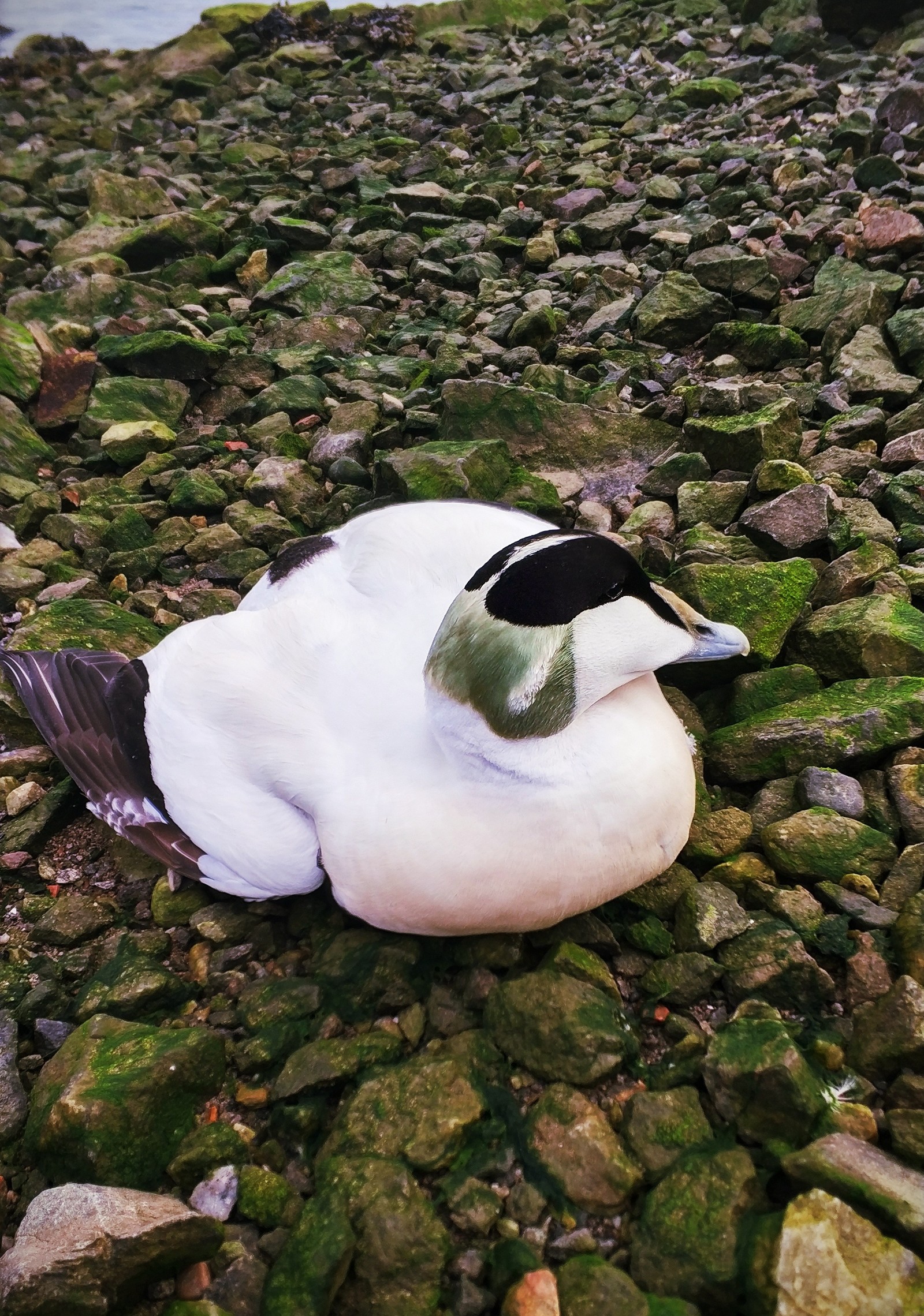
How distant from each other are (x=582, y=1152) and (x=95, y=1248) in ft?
2.49

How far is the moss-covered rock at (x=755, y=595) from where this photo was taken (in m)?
2.25

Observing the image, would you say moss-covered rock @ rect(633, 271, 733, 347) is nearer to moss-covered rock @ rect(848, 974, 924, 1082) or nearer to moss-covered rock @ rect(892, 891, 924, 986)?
moss-covered rock @ rect(892, 891, 924, 986)

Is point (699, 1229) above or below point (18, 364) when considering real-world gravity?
below

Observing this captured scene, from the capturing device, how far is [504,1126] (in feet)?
5.10

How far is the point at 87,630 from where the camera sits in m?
2.73

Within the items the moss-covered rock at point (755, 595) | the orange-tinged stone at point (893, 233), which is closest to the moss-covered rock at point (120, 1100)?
the moss-covered rock at point (755, 595)

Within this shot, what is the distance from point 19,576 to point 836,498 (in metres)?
2.76

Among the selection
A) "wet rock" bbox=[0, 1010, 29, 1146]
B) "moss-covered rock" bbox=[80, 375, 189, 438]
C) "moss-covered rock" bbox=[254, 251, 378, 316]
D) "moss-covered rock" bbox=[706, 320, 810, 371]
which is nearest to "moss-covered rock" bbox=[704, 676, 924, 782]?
"wet rock" bbox=[0, 1010, 29, 1146]

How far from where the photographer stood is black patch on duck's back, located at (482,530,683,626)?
5.06ft

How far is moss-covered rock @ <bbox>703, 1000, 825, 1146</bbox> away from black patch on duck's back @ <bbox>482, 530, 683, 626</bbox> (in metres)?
0.78

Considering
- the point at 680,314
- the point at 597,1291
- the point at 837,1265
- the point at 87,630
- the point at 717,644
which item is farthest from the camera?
the point at 680,314

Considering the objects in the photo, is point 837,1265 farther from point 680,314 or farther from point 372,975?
point 680,314

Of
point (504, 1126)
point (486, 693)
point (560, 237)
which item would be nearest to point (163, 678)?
point (486, 693)

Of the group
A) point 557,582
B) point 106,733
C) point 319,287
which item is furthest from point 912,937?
point 319,287
